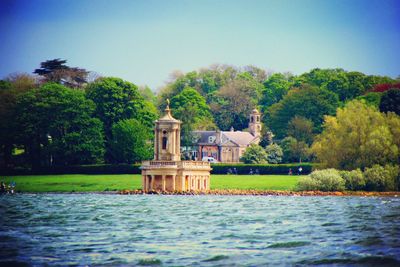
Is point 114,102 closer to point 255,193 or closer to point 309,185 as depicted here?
point 255,193

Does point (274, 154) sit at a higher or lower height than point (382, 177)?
higher

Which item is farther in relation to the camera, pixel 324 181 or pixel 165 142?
pixel 165 142

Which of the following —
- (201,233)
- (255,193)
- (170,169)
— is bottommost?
(201,233)

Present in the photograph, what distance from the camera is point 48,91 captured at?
391 feet

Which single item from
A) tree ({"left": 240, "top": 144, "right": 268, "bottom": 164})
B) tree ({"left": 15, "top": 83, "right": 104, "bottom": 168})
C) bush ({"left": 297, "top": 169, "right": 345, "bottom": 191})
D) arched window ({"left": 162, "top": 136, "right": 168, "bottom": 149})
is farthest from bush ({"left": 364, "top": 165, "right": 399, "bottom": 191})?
tree ({"left": 240, "top": 144, "right": 268, "bottom": 164})

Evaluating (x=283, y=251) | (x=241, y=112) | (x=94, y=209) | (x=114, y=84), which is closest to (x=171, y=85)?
(x=241, y=112)

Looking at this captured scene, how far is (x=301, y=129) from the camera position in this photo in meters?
134

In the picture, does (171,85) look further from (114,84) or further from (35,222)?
(35,222)

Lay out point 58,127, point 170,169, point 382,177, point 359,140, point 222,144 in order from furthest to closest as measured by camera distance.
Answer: point 222,144
point 58,127
point 359,140
point 170,169
point 382,177

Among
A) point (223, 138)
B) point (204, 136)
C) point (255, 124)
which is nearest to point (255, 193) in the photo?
point (223, 138)

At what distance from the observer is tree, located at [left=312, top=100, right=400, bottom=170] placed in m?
90.9

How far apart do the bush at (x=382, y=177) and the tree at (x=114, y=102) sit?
39941mm

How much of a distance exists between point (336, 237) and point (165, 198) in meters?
38.1

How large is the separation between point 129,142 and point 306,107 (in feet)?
96.9
